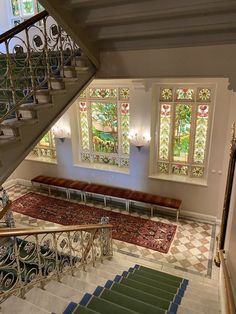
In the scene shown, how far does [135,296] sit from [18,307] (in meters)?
1.29

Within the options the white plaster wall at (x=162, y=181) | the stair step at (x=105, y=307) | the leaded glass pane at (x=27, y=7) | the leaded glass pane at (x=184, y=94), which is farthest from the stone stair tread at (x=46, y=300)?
the leaded glass pane at (x=27, y=7)

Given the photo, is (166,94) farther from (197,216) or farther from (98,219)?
(98,219)

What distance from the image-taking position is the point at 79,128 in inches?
277

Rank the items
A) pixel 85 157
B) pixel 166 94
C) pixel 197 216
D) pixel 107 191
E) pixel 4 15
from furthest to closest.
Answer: pixel 85 157, pixel 4 15, pixel 107 191, pixel 197 216, pixel 166 94

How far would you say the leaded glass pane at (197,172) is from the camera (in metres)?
5.94

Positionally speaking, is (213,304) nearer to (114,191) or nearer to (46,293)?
(46,293)

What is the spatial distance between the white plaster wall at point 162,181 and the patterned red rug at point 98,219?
83cm

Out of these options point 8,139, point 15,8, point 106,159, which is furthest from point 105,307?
point 15,8

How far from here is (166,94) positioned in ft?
19.2

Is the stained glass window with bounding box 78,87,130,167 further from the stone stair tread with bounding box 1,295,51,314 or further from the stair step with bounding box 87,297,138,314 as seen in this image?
the stone stair tread with bounding box 1,295,51,314

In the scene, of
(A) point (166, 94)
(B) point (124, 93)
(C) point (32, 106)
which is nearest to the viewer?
(C) point (32, 106)

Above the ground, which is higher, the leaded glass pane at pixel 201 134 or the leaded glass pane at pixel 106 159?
the leaded glass pane at pixel 201 134

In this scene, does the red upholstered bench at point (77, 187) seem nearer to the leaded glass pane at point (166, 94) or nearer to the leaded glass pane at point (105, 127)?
the leaded glass pane at point (105, 127)

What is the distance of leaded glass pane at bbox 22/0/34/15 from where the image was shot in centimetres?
667
